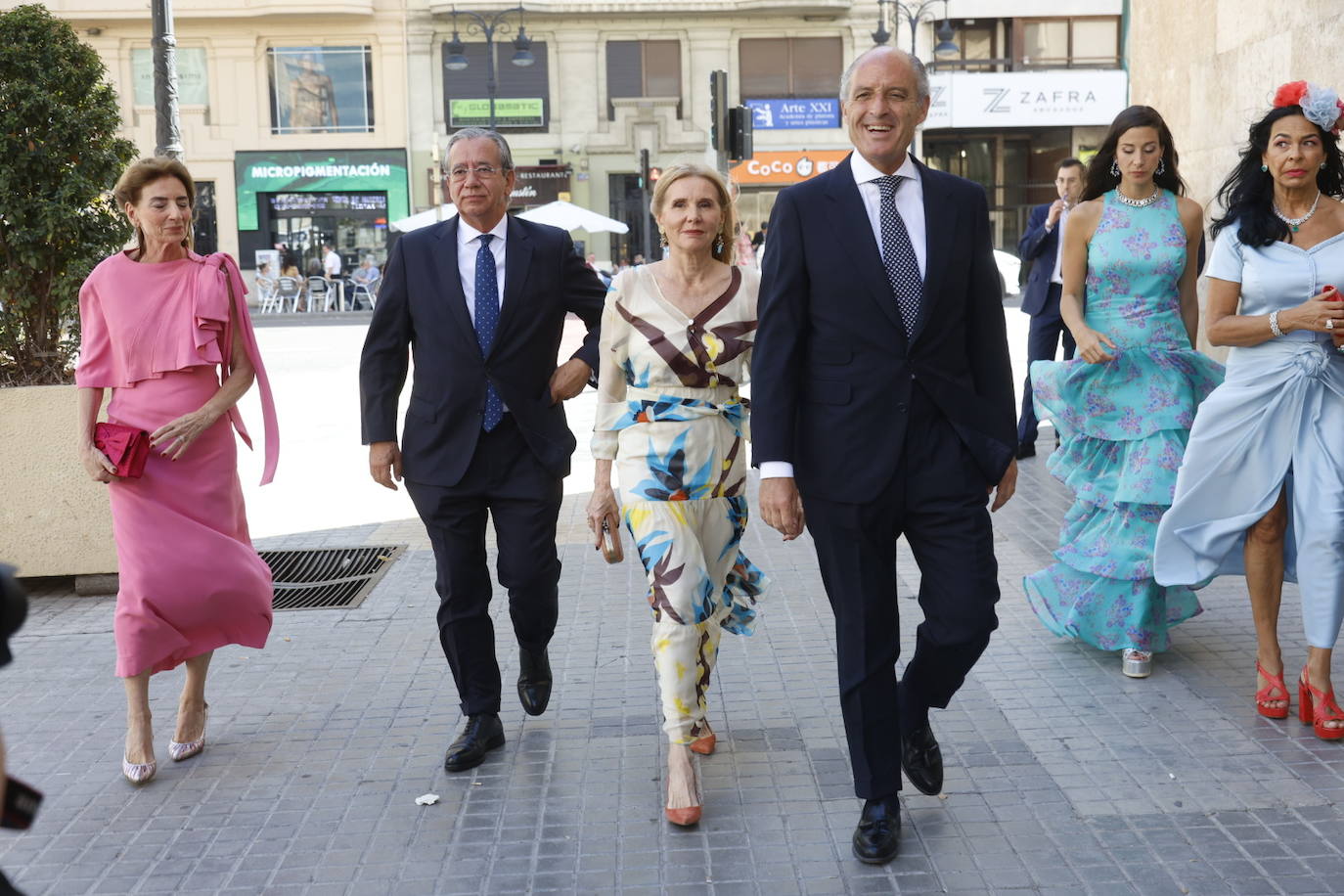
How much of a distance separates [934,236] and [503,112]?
121 ft

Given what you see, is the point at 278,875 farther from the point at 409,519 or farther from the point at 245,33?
the point at 245,33

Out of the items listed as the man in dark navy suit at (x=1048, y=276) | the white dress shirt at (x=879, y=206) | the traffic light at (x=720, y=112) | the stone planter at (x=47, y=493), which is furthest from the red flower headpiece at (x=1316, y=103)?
the traffic light at (x=720, y=112)

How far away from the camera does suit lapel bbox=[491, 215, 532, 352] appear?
4691 mm

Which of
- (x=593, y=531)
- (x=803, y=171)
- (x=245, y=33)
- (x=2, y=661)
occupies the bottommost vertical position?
(x=593, y=531)

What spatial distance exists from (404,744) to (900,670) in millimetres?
1910

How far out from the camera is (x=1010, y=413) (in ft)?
13.0

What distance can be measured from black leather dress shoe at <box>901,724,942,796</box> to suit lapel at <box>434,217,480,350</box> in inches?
71.2

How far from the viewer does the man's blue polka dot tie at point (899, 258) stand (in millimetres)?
3857

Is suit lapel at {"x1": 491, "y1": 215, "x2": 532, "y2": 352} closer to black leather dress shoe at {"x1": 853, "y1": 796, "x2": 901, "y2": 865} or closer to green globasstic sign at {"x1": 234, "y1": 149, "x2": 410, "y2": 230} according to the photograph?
black leather dress shoe at {"x1": 853, "y1": 796, "x2": 901, "y2": 865}

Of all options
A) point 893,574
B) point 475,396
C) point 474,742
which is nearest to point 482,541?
point 475,396

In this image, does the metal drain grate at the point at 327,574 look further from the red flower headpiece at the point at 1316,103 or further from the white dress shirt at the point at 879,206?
the red flower headpiece at the point at 1316,103

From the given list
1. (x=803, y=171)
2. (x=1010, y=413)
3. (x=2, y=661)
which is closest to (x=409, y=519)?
(x=1010, y=413)

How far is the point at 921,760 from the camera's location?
4246 mm

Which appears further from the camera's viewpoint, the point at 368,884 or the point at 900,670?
the point at 900,670
